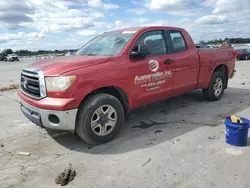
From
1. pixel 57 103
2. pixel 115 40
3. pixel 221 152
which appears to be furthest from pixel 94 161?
pixel 115 40

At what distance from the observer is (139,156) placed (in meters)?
3.40

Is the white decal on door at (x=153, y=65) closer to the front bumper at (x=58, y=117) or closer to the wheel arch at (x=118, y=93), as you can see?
the wheel arch at (x=118, y=93)

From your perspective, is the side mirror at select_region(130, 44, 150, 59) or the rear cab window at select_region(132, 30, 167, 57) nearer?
the side mirror at select_region(130, 44, 150, 59)

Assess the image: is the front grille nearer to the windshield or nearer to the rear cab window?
the windshield

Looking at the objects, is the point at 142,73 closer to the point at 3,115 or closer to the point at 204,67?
the point at 204,67

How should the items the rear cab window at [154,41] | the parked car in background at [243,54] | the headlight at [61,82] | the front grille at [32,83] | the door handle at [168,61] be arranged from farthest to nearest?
the parked car in background at [243,54] < the door handle at [168,61] < the rear cab window at [154,41] < the front grille at [32,83] < the headlight at [61,82]

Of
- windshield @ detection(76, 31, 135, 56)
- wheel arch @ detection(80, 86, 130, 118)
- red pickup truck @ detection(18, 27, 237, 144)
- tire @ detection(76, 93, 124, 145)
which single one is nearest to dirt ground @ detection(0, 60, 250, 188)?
tire @ detection(76, 93, 124, 145)

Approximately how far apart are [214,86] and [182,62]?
1.70 meters

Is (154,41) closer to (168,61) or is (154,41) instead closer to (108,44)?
(168,61)

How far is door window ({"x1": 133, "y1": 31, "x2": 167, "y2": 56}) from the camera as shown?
446 cm

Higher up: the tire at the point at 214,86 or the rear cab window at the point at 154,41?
the rear cab window at the point at 154,41

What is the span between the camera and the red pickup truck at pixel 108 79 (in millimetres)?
3424

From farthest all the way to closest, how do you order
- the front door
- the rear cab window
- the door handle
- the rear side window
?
the rear side window → the door handle → the rear cab window → the front door

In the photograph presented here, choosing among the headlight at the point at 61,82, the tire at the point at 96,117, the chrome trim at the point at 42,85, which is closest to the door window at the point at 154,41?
the tire at the point at 96,117
